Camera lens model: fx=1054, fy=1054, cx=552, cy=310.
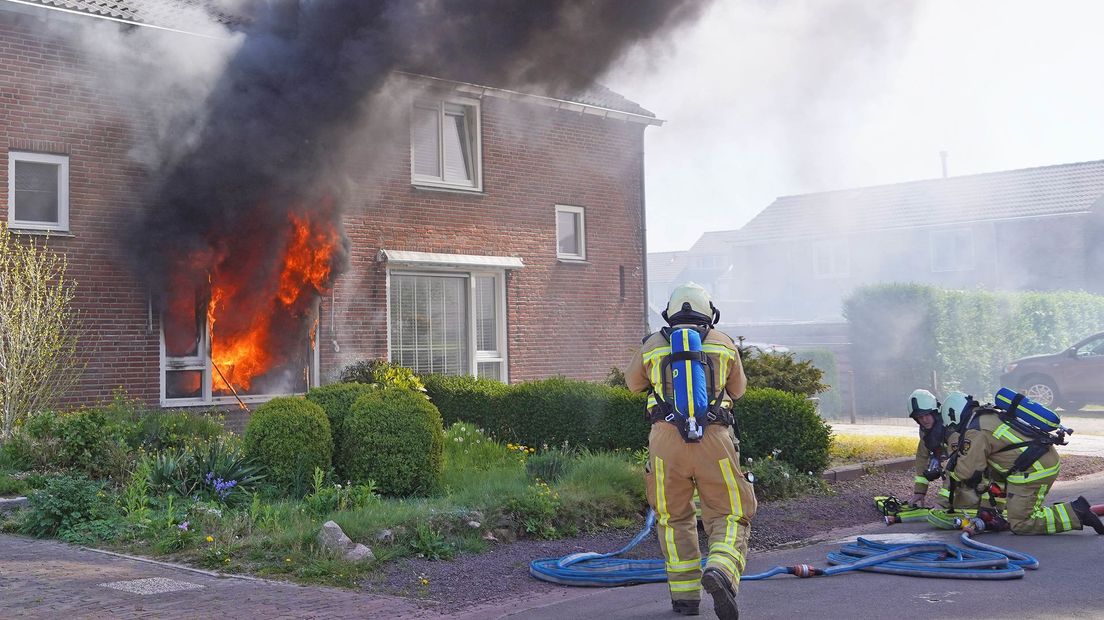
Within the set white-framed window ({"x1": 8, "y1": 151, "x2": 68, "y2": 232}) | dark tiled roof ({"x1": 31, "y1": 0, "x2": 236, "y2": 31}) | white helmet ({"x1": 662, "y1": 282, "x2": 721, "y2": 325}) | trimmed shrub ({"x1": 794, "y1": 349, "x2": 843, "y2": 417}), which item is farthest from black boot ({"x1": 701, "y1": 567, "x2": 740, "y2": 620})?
trimmed shrub ({"x1": 794, "y1": 349, "x2": 843, "y2": 417})

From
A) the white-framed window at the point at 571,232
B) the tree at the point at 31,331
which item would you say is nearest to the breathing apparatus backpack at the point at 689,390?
the tree at the point at 31,331

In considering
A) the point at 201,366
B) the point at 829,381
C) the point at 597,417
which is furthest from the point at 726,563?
the point at 829,381

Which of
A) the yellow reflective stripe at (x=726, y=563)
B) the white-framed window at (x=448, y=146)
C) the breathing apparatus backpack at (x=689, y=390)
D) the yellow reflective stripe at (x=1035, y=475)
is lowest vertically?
the yellow reflective stripe at (x=726, y=563)

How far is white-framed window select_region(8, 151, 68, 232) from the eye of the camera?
12125 mm

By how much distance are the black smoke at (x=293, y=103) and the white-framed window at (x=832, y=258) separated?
26560 millimetres

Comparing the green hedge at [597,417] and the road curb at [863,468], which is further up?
the green hedge at [597,417]

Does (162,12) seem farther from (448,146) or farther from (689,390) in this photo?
(689,390)

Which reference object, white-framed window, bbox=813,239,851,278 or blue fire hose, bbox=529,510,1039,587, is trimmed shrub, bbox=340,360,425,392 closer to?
blue fire hose, bbox=529,510,1039,587

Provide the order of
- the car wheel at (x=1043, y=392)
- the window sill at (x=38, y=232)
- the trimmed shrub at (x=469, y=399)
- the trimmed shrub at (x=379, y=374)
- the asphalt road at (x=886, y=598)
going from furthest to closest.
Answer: the car wheel at (x=1043, y=392)
the trimmed shrub at (x=379, y=374)
the trimmed shrub at (x=469, y=399)
the window sill at (x=38, y=232)
the asphalt road at (x=886, y=598)

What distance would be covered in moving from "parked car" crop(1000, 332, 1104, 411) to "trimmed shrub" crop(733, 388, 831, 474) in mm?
11033

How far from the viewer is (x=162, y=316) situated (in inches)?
506

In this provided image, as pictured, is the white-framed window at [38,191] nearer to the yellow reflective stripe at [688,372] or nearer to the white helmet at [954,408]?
the yellow reflective stripe at [688,372]

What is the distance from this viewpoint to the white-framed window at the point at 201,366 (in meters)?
13.0

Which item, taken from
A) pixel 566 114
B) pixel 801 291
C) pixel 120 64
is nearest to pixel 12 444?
pixel 120 64
